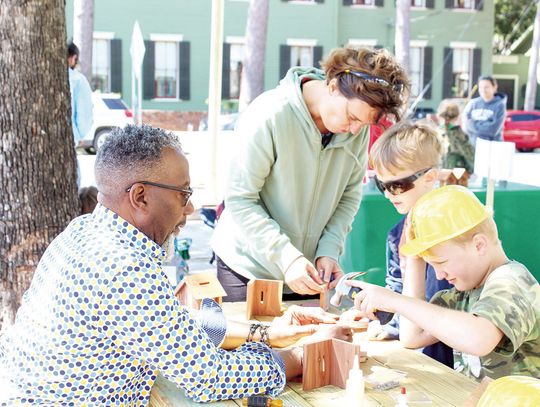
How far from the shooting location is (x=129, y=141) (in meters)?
1.80

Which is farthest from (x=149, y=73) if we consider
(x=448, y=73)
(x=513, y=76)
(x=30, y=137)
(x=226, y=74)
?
(x=30, y=137)

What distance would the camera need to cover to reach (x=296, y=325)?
2477 millimetres

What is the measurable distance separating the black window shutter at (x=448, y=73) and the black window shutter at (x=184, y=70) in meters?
9.07

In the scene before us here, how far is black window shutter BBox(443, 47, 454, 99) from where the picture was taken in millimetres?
27062

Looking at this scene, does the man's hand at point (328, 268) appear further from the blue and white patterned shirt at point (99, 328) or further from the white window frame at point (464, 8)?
the white window frame at point (464, 8)

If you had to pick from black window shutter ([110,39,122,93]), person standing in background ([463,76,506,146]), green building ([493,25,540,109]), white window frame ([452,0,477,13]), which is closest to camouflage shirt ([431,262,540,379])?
person standing in background ([463,76,506,146])

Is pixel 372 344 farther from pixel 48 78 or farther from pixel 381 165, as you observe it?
pixel 48 78

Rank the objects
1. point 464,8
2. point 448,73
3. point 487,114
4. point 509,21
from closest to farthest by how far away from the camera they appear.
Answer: point 487,114 < point 448,73 < point 464,8 < point 509,21

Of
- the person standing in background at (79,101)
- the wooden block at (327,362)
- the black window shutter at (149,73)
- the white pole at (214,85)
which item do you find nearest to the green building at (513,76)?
the black window shutter at (149,73)

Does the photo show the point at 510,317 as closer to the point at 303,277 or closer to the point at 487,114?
the point at 303,277

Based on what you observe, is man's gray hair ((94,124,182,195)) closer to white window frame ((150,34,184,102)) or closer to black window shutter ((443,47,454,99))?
white window frame ((150,34,184,102))

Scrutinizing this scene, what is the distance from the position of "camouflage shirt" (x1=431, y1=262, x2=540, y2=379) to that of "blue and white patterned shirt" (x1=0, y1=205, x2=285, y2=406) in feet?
2.34

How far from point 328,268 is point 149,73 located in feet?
70.0

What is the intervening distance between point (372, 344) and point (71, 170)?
6.32ft
